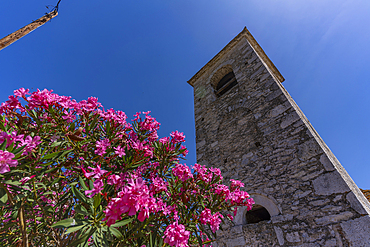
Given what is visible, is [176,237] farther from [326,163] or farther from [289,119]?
[289,119]

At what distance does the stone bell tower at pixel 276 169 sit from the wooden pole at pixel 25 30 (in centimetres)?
596

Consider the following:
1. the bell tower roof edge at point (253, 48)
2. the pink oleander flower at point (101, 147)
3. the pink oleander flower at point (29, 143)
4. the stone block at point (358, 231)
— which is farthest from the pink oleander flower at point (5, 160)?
the bell tower roof edge at point (253, 48)

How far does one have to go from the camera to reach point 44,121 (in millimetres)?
1633

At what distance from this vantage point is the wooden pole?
13.6 ft

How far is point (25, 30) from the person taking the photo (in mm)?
4730

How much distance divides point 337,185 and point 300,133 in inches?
43.0

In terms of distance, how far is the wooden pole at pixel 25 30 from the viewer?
4148mm

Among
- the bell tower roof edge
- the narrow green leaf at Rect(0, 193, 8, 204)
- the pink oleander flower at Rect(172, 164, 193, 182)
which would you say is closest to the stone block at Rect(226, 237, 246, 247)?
the pink oleander flower at Rect(172, 164, 193, 182)

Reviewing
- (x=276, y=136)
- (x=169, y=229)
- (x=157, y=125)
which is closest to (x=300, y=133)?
(x=276, y=136)

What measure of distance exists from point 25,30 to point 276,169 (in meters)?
7.70

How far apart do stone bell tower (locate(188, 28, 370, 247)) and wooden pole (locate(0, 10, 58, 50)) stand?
5956 mm

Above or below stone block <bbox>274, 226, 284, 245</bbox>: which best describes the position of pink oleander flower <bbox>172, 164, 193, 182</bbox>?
above

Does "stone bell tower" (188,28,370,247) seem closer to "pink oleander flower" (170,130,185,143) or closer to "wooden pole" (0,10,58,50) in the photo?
"pink oleander flower" (170,130,185,143)

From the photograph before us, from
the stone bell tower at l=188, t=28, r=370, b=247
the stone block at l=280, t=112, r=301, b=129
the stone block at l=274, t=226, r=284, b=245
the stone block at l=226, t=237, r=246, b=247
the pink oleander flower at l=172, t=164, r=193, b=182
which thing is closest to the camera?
the pink oleander flower at l=172, t=164, r=193, b=182
